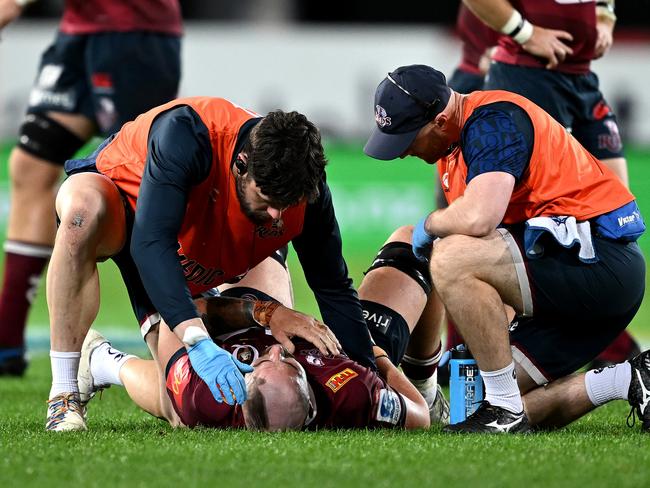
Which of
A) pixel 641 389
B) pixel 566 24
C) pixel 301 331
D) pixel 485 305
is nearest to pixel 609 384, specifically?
pixel 641 389

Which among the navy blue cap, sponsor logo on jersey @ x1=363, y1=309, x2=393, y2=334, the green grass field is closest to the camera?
the green grass field

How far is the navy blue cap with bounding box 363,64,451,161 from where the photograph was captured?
487 centimetres

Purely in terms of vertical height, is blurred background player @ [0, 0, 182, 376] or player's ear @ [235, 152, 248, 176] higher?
player's ear @ [235, 152, 248, 176]

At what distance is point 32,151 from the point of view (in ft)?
23.7

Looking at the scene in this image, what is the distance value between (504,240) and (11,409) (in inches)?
90.3

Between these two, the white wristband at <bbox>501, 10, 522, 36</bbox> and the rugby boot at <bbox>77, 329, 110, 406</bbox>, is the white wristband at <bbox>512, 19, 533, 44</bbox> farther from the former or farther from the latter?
the rugby boot at <bbox>77, 329, 110, 406</bbox>

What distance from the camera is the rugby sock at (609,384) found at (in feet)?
16.0

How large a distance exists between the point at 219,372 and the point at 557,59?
9.01 feet

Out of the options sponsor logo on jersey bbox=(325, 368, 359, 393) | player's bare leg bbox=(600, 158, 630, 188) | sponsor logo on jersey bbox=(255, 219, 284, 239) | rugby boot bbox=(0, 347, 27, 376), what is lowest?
rugby boot bbox=(0, 347, 27, 376)

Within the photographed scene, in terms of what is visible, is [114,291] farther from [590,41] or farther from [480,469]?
[480,469]

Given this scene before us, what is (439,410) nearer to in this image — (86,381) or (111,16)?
(86,381)

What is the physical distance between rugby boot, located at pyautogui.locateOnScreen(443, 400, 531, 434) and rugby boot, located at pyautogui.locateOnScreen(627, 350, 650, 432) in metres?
0.42

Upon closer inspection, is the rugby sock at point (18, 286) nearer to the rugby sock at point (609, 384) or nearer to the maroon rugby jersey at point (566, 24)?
the maroon rugby jersey at point (566, 24)

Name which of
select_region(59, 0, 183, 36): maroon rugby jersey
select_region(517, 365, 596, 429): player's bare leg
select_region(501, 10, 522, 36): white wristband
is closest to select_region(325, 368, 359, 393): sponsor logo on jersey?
select_region(517, 365, 596, 429): player's bare leg
